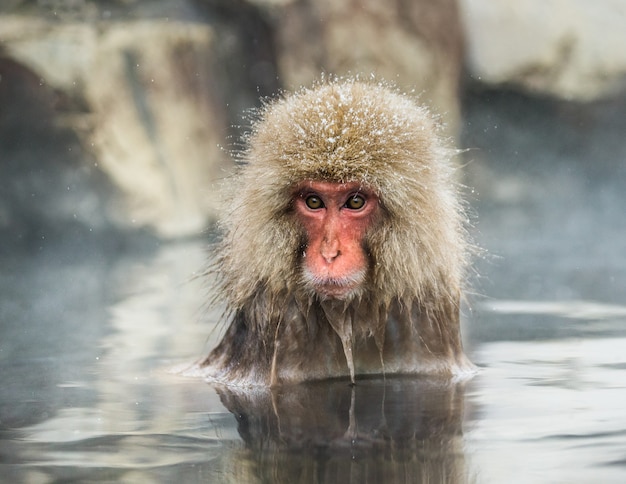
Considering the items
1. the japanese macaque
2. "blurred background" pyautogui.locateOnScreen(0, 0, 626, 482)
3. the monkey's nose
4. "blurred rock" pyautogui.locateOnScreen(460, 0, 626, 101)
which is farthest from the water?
"blurred rock" pyautogui.locateOnScreen(460, 0, 626, 101)

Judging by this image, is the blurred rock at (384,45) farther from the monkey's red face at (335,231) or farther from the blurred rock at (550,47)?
the monkey's red face at (335,231)

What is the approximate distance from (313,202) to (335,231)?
143 millimetres

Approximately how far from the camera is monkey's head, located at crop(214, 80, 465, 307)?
4.15 metres

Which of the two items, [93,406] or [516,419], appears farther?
[93,406]

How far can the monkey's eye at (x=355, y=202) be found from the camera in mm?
4203

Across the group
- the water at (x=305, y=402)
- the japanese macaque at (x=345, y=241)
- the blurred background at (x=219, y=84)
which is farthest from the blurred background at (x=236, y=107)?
the japanese macaque at (x=345, y=241)

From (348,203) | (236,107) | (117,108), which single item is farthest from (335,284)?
(236,107)

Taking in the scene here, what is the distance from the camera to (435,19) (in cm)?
1069

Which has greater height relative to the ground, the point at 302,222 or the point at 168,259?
the point at 302,222

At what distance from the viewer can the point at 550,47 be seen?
10.7 m

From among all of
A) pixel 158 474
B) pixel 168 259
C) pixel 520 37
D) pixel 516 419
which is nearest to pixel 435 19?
pixel 520 37

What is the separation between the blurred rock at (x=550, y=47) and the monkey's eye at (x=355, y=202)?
6690 millimetres

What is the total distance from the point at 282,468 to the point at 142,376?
185 centimetres

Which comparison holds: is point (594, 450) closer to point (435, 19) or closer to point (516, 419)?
point (516, 419)
